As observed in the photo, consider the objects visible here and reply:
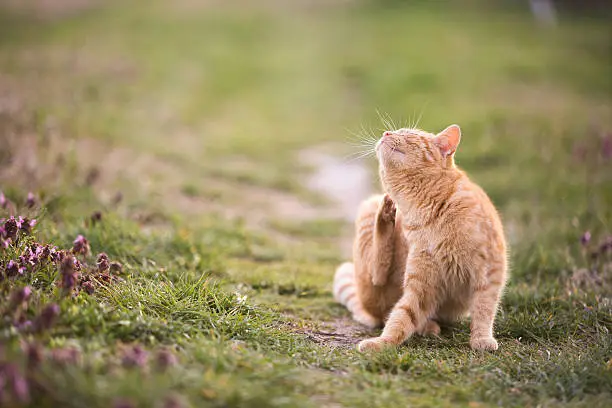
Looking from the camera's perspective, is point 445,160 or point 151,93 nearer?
point 445,160

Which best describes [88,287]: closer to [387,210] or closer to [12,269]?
[12,269]

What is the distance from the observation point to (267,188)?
8820 mm

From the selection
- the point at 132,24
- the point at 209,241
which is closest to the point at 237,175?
the point at 209,241

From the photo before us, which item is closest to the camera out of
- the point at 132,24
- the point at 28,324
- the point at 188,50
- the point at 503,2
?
the point at 28,324

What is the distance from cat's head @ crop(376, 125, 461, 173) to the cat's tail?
105 centimetres

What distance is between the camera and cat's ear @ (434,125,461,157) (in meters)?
4.31

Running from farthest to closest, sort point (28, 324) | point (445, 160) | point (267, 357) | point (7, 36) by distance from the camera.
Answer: point (7, 36)
point (445, 160)
point (267, 357)
point (28, 324)

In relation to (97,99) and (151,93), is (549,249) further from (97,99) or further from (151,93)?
(151,93)

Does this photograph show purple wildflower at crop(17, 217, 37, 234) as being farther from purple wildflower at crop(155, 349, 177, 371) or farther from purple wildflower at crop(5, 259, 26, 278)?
purple wildflower at crop(155, 349, 177, 371)

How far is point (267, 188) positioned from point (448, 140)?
472 centimetres

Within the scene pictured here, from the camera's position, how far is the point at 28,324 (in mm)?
3176

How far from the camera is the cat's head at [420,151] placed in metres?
4.33

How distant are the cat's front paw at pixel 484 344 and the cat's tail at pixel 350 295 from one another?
32.2 inches

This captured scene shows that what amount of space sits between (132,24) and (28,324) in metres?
15.4
